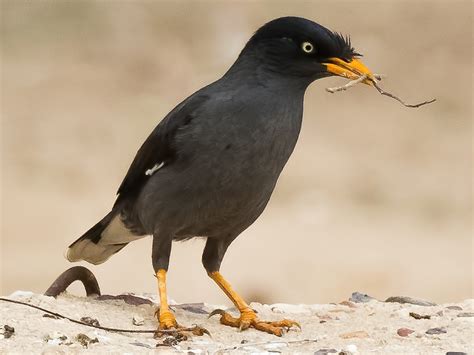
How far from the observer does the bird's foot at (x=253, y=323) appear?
648 cm

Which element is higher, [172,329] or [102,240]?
[102,240]

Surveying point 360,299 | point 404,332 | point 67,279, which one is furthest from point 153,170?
point 404,332

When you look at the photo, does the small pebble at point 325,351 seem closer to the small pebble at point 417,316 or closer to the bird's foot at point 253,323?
the bird's foot at point 253,323

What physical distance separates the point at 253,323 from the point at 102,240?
1.38 m

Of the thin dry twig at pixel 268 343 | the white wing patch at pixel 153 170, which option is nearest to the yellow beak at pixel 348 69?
the white wing patch at pixel 153 170

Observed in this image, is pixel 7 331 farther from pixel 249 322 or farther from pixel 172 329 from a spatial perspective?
pixel 249 322

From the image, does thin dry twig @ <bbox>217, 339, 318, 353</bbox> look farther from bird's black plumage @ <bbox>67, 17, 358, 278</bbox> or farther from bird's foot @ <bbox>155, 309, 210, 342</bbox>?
bird's black plumage @ <bbox>67, 17, 358, 278</bbox>

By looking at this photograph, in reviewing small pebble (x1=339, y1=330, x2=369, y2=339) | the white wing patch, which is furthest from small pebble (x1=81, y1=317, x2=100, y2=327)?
small pebble (x1=339, y1=330, x2=369, y2=339)

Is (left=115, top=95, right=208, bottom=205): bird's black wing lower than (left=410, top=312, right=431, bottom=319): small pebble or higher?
higher

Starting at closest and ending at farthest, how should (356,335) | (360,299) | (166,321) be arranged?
(356,335)
(166,321)
(360,299)

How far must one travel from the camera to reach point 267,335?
6414mm

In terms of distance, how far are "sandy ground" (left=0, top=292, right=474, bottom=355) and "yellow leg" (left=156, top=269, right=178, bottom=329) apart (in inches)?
3.2

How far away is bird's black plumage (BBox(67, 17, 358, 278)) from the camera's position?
6410 millimetres

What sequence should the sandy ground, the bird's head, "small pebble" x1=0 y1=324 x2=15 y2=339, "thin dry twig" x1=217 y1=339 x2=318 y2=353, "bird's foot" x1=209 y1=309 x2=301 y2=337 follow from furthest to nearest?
the bird's head → "bird's foot" x1=209 y1=309 x2=301 y2=337 → "thin dry twig" x1=217 y1=339 x2=318 y2=353 → the sandy ground → "small pebble" x1=0 y1=324 x2=15 y2=339
